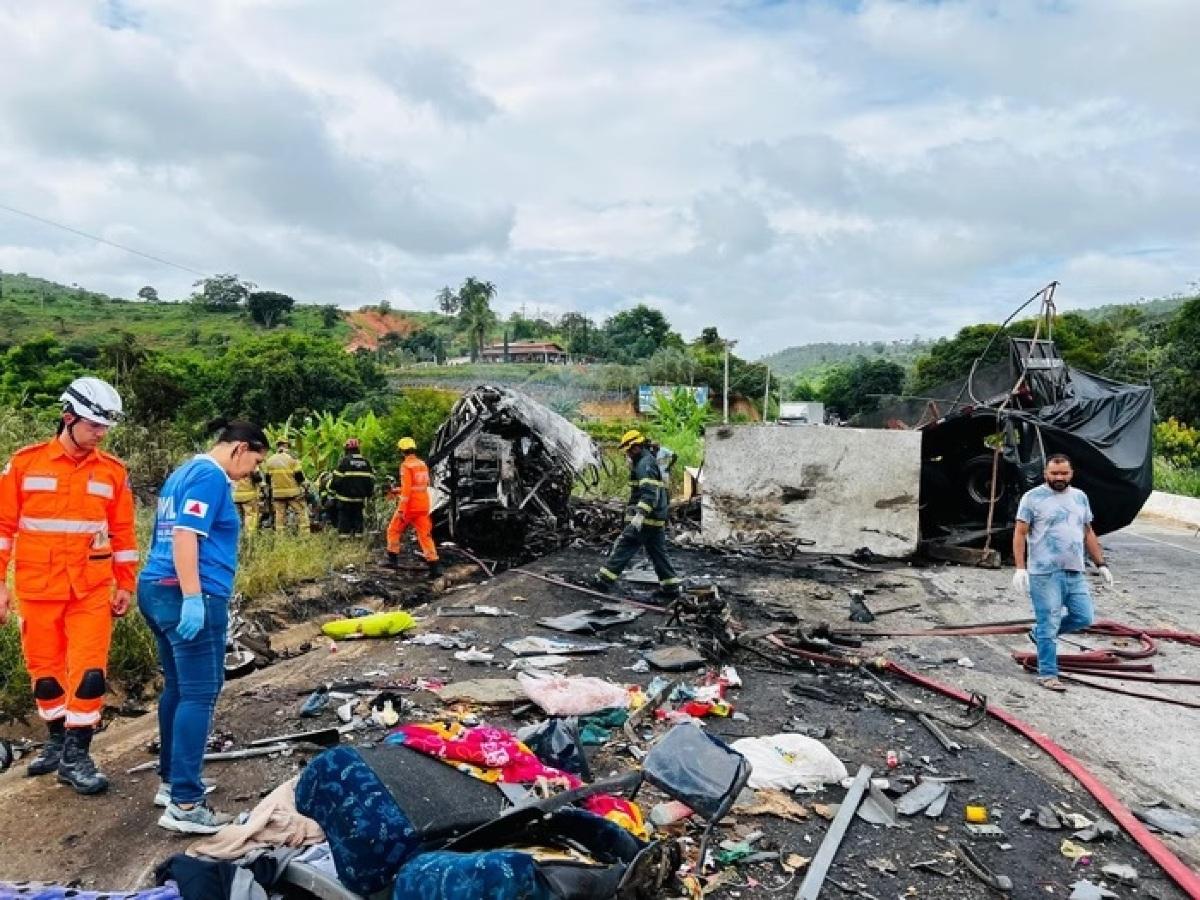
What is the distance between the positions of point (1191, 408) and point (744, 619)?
21.3m

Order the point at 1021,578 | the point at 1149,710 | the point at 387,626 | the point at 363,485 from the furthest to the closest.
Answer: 1. the point at 363,485
2. the point at 387,626
3. the point at 1021,578
4. the point at 1149,710

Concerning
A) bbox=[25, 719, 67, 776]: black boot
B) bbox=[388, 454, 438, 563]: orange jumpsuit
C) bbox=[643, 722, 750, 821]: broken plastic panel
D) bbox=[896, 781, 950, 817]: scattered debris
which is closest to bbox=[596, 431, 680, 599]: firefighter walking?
bbox=[388, 454, 438, 563]: orange jumpsuit

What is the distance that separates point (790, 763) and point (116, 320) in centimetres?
6265

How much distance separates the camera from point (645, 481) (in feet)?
26.0

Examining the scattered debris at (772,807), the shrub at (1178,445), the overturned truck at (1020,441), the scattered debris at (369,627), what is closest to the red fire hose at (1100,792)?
the scattered debris at (772,807)

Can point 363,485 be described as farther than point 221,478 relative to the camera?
Yes

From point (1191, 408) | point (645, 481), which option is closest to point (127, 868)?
point (645, 481)

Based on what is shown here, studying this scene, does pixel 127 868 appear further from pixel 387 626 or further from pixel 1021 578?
pixel 1021 578

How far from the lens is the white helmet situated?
3619mm

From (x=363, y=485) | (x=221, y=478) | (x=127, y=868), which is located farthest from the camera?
(x=363, y=485)

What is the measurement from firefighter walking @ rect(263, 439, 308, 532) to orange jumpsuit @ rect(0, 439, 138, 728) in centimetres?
685

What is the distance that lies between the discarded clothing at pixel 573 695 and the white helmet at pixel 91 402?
2.64m

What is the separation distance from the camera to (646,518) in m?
7.89

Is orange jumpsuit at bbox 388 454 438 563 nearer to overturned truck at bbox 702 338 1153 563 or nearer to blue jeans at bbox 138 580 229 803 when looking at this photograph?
overturned truck at bbox 702 338 1153 563
